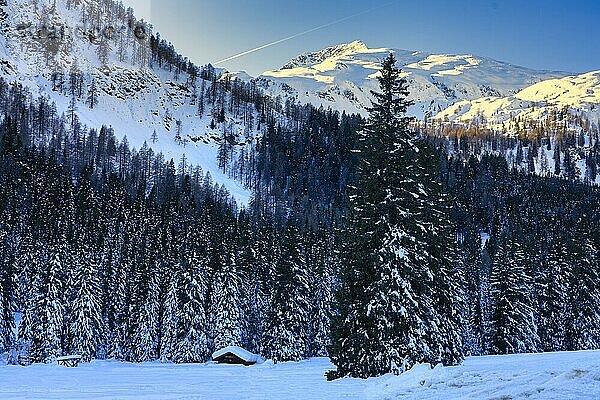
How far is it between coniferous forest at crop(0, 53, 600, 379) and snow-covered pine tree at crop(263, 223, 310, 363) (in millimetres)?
141

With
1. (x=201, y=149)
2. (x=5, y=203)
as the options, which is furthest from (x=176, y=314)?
(x=201, y=149)

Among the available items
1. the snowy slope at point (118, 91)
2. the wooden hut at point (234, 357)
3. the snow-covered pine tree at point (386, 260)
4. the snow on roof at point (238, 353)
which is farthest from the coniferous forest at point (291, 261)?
the snowy slope at point (118, 91)

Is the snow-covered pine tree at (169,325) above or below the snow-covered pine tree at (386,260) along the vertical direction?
below

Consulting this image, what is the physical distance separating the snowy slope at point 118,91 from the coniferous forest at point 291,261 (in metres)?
11.3

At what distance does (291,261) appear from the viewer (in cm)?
4678

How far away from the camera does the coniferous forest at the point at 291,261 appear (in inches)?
757

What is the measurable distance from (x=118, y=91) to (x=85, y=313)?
475 feet

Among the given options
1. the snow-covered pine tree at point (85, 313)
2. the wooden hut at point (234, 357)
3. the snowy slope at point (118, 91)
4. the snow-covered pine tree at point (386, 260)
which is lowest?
the wooden hut at point (234, 357)

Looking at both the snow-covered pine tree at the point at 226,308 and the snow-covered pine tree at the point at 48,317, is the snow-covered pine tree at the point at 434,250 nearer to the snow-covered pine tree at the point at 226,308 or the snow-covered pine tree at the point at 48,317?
the snow-covered pine tree at the point at 226,308

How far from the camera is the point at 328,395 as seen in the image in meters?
10.7

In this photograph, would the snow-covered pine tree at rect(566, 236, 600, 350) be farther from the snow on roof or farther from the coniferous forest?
Answer: the snow on roof

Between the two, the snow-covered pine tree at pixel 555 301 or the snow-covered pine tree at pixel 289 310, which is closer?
the snow-covered pine tree at pixel 555 301

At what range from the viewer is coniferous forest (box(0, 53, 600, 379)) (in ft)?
63.1

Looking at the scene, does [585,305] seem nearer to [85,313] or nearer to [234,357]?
[234,357]
